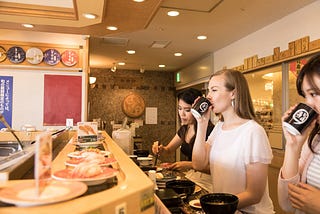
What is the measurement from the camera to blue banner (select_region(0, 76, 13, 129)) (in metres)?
3.91

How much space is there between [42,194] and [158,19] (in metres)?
3.22

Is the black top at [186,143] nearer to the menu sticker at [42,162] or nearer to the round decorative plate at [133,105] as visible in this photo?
the menu sticker at [42,162]

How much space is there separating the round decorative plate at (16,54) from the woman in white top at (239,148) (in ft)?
10.6

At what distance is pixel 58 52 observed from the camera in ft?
13.3

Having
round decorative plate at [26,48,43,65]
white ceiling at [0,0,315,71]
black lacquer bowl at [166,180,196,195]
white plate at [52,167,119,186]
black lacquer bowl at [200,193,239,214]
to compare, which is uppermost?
white ceiling at [0,0,315,71]

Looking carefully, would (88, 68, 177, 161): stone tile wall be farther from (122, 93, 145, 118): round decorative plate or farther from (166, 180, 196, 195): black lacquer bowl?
(166, 180, 196, 195): black lacquer bowl

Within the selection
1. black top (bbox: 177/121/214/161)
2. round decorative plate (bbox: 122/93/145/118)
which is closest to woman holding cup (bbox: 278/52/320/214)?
black top (bbox: 177/121/214/161)

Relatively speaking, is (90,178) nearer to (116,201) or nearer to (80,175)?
(80,175)

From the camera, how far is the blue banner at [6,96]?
3.91 metres

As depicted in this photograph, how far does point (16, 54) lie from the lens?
3.93 metres

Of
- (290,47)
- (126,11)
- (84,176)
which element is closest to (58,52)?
(126,11)

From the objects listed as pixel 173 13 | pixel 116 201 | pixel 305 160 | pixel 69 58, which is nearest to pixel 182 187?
pixel 305 160

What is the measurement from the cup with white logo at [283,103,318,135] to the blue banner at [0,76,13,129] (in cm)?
387

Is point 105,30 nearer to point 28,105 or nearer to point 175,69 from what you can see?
point 28,105
